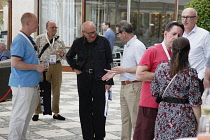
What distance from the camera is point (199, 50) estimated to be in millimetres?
6090

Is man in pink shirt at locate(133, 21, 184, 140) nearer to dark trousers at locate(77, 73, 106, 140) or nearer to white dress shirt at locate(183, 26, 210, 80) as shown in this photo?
white dress shirt at locate(183, 26, 210, 80)

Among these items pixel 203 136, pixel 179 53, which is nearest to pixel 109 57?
pixel 179 53

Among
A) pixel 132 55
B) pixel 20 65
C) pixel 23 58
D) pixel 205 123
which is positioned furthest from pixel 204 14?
pixel 205 123

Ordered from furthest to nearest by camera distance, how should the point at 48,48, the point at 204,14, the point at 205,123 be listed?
1. the point at 204,14
2. the point at 48,48
3. the point at 205,123

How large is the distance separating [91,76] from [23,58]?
112 centimetres

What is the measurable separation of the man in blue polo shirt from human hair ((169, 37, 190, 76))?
7.40ft

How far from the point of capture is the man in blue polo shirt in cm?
550

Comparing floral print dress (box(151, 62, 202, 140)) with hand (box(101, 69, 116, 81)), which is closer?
floral print dress (box(151, 62, 202, 140))

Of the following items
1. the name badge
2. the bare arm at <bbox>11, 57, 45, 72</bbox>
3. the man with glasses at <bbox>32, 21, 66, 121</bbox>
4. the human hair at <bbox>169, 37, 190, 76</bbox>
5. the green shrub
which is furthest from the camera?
the green shrub

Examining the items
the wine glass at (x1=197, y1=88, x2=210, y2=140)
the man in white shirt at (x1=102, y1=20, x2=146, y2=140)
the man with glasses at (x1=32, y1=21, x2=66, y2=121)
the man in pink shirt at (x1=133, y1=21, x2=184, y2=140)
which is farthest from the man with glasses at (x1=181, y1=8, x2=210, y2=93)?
the wine glass at (x1=197, y1=88, x2=210, y2=140)

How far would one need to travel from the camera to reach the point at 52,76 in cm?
815

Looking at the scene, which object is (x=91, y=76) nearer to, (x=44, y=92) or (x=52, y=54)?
(x=44, y=92)

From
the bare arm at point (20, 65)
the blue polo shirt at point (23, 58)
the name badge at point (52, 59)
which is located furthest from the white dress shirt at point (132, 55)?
the name badge at point (52, 59)

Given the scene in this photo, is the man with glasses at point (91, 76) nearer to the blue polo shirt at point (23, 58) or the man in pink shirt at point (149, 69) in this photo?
the blue polo shirt at point (23, 58)
